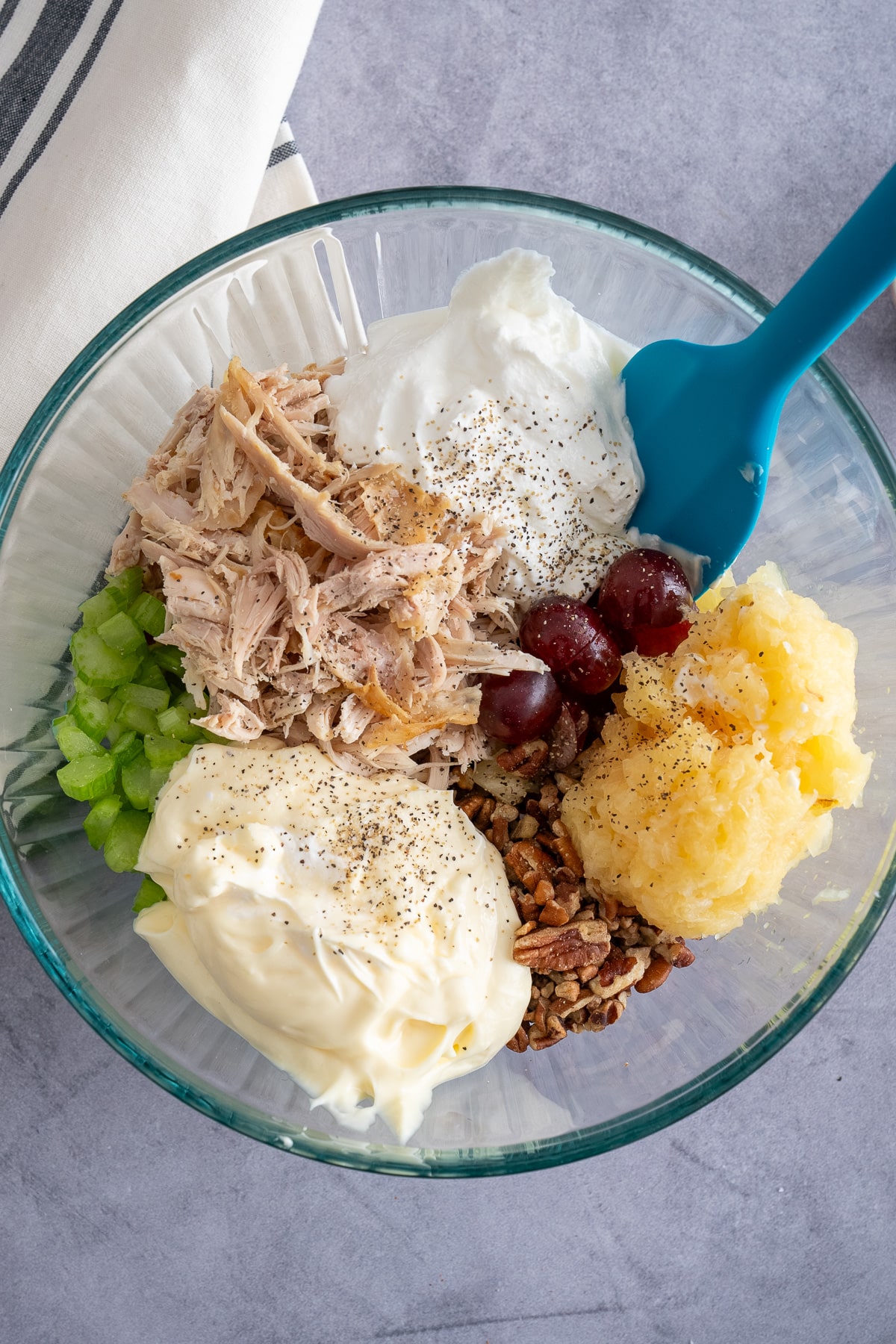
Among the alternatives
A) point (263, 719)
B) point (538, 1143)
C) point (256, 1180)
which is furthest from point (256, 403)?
point (256, 1180)

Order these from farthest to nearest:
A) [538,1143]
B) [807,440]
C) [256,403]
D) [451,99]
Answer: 1. [451,99]
2. [807,440]
3. [538,1143]
4. [256,403]

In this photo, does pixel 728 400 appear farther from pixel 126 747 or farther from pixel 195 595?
pixel 126 747

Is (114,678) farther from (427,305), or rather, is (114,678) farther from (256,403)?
(427,305)

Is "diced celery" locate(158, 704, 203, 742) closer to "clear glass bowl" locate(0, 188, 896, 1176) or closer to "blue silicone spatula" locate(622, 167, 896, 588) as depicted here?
"clear glass bowl" locate(0, 188, 896, 1176)

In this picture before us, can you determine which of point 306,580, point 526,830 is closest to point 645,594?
point 526,830

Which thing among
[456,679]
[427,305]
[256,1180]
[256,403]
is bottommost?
[256,1180]

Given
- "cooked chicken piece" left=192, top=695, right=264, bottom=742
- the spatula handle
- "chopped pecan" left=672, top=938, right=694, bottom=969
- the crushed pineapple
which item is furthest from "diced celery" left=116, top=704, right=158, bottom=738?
the spatula handle
